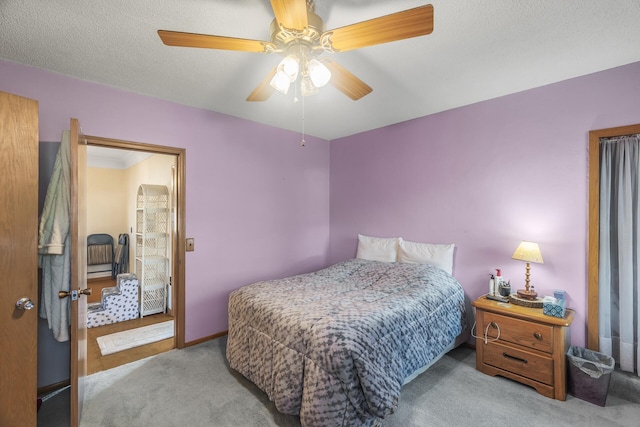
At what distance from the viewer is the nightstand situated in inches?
82.8

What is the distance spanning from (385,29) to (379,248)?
264 centimetres

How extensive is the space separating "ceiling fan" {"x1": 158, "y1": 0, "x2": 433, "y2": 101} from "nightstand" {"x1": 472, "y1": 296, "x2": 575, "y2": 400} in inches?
88.1

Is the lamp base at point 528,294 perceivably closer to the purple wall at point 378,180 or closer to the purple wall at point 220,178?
the purple wall at point 378,180

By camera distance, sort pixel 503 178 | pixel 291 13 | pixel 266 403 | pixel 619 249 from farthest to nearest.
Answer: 1. pixel 503 178
2. pixel 619 249
3. pixel 266 403
4. pixel 291 13

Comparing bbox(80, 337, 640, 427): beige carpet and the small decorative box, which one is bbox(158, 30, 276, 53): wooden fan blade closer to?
bbox(80, 337, 640, 427): beige carpet

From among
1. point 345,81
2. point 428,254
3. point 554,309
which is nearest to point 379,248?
point 428,254

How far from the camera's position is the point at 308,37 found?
55.7 inches

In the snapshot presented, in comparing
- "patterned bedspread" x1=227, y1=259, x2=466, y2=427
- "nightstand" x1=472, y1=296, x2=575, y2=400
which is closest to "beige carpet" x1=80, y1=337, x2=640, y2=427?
"nightstand" x1=472, y1=296, x2=575, y2=400

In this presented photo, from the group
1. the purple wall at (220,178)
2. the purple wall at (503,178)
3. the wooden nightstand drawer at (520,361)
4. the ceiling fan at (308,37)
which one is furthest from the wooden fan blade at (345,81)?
the wooden nightstand drawer at (520,361)

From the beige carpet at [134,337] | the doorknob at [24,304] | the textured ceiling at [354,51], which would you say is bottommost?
the beige carpet at [134,337]

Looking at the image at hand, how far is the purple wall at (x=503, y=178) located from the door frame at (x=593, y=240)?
0.04m

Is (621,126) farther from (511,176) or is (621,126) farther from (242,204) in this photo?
(242,204)

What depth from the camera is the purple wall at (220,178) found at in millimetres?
2377

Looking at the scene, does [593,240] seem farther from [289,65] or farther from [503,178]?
[289,65]
